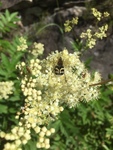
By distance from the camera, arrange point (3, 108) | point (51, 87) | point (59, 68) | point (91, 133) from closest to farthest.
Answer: point (51, 87) → point (59, 68) → point (3, 108) → point (91, 133)

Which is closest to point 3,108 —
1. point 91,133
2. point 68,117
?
point 68,117

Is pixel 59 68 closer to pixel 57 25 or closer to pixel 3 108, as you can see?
pixel 3 108

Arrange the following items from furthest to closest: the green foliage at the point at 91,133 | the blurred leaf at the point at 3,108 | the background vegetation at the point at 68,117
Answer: the green foliage at the point at 91,133 → the background vegetation at the point at 68,117 → the blurred leaf at the point at 3,108

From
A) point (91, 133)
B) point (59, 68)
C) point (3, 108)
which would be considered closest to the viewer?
point (59, 68)

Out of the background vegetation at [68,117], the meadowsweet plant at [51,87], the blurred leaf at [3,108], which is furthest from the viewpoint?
the background vegetation at [68,117]

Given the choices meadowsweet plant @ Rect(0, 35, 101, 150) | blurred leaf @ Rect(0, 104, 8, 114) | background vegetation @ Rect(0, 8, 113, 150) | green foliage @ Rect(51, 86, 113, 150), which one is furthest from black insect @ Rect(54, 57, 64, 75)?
green foliage @ Rect(51, 86, 113, 150)

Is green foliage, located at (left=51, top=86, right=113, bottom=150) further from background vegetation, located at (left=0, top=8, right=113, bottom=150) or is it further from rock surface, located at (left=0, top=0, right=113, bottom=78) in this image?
rock surface, located at (left=0, top=0, right=113, bottom=78)

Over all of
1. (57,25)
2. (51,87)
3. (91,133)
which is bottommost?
(51,87)

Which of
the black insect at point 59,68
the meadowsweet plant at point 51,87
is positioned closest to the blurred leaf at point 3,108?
the meadowsweet plant at point 51,87

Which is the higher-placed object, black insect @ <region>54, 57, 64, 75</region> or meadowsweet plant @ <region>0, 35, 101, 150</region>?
black insect @ <region>54, 57, 64, 75</region>

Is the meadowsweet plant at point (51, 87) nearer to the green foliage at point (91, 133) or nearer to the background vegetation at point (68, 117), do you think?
the background vegetation at point (68, 117)

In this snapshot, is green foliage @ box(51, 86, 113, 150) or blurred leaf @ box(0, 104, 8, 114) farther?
green foliage @ box(51, 86, 113, 150)

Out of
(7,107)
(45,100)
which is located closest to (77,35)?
(7,107)
